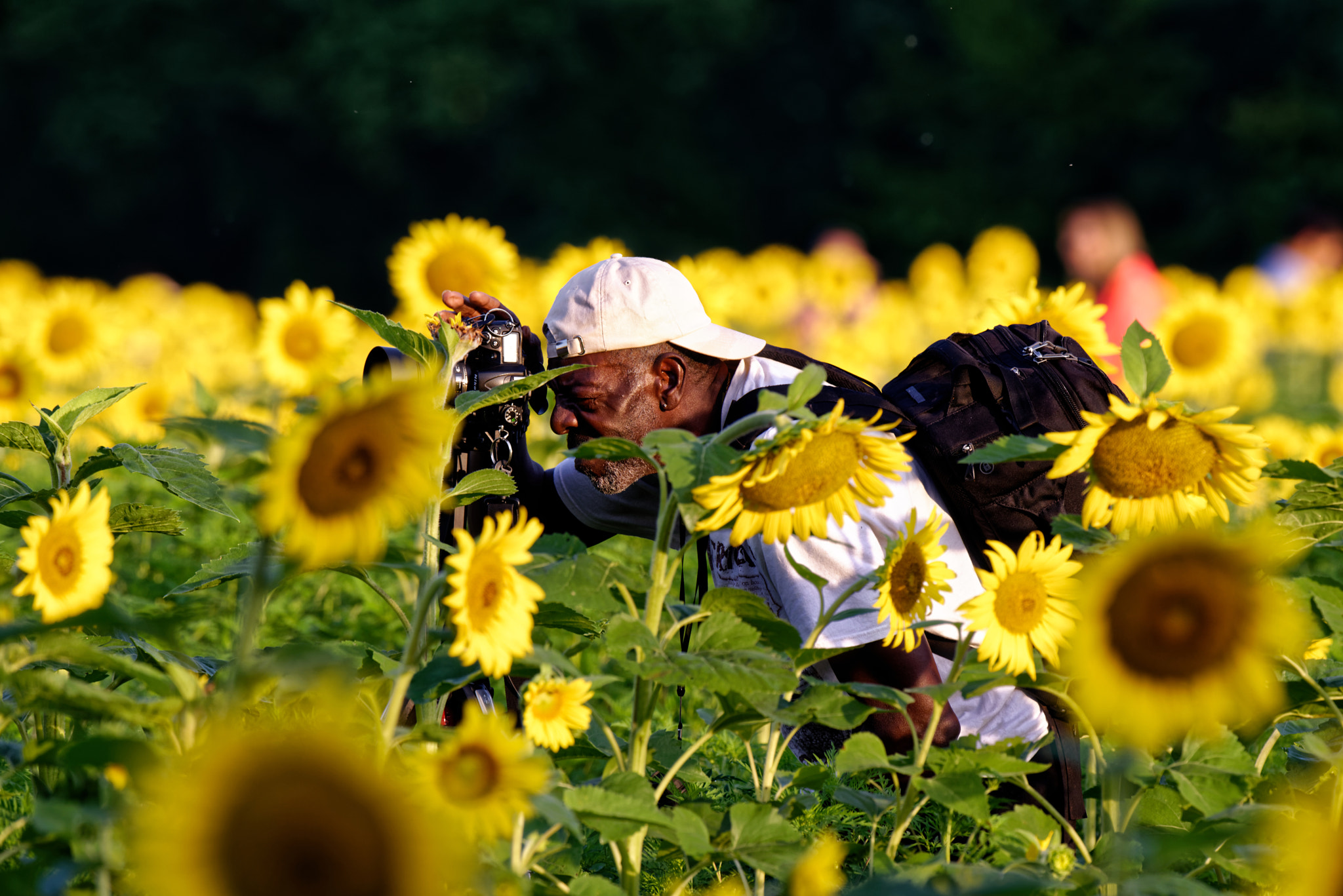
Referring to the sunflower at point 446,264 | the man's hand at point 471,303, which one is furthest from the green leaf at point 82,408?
the sunflower at point 446,264

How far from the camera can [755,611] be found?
5.08ft

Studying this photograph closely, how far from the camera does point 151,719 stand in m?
1.18

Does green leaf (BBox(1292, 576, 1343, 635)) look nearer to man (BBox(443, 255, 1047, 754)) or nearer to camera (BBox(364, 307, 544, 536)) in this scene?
man (BBox(443, 255, 1047, 754))

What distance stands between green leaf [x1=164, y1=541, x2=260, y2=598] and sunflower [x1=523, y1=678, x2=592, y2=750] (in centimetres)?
38

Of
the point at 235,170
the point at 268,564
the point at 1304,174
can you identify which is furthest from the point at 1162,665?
the point at 235,170

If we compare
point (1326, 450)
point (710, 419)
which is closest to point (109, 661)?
point (710, 419)

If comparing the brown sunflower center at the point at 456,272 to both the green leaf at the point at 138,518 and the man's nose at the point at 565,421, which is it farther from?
A: the green leaf at the point at 138,518

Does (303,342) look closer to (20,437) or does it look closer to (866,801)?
(20,437)

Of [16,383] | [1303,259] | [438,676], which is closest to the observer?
[438,676]

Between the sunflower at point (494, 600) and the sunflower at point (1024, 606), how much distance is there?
48 cm

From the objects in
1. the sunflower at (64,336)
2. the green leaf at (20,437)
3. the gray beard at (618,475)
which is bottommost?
the green leaf at (20,437)

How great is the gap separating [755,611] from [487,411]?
0.67 meters

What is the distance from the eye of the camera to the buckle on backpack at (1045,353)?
2.09 meters

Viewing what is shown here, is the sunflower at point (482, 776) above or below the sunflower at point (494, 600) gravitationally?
below
